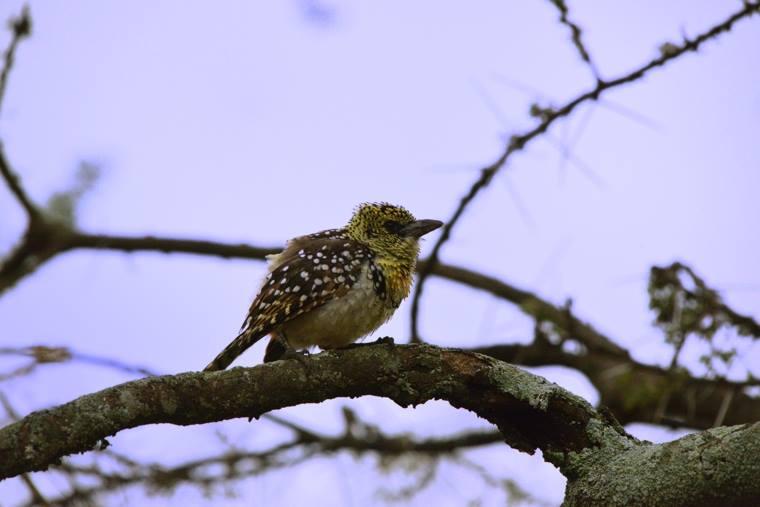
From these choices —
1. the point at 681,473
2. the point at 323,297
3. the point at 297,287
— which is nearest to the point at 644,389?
the point at 323,297

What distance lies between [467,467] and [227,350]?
2.90m

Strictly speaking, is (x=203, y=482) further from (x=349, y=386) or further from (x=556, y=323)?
(x=349, y=386)

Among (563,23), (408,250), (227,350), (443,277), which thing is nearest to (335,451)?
(443,277)

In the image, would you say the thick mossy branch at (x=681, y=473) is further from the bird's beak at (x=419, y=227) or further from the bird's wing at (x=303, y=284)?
the bird's beak at (x=419, y=227)

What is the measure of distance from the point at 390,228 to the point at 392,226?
0.07 feet

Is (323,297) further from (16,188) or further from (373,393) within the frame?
(16,188)

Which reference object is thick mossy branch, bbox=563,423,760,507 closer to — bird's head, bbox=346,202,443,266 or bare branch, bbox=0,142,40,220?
bird's head, bbox=346,202,443,266

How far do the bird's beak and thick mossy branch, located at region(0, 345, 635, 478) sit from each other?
229 centimetres

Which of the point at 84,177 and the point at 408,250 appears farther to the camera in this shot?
the point at 84,177

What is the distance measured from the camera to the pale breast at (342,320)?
536 centimetres

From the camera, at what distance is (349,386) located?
3824 millimetres

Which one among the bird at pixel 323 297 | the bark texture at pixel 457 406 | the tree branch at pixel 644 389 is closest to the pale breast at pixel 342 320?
the bird at pixel 323 297

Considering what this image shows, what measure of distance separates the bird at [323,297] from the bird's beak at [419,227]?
0.30 meters

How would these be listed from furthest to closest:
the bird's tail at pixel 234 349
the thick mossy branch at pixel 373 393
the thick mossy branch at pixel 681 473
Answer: the bird's tail at pixel 234 349, the thick mossy branch at pixel 373 393, the thick mossy branch at pixel 681 473
